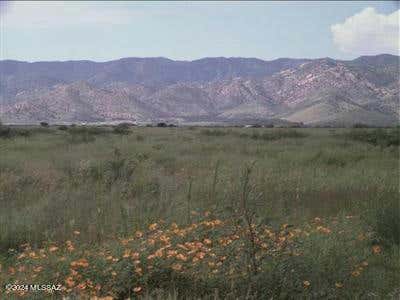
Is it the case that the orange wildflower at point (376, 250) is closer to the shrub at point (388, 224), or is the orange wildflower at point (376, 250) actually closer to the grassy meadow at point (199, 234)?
the grassy meadow at point (199, 234)

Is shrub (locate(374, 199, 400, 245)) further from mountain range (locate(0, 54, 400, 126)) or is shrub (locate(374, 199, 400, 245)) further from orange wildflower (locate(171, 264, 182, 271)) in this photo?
mountain range (locate(0, 54, 400, 126))

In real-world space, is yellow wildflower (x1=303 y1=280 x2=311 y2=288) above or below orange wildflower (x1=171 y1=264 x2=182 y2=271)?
below

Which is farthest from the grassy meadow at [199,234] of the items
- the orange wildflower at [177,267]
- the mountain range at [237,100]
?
the mountain range at [237,100]

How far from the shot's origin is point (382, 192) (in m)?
10.6

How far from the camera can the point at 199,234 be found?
21.0ft

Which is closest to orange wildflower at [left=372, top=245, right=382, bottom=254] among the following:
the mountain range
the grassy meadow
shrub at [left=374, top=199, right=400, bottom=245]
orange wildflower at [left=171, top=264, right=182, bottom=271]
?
the grassy meadow

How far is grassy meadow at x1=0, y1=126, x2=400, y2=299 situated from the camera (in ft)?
17.0

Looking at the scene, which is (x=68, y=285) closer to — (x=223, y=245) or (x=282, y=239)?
(x=223, y=245)

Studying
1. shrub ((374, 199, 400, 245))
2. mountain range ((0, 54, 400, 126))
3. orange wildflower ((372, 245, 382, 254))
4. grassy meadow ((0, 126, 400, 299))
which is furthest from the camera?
mountain range ((0, 54, 400, 126))

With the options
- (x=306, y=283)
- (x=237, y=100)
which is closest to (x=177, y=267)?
(x=306, y=283)

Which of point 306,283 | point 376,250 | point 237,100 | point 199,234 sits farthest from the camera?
point 237,100

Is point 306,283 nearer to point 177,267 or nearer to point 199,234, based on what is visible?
point 177,267

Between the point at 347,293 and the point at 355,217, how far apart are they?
305 cm

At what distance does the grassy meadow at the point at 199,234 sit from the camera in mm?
5180
